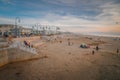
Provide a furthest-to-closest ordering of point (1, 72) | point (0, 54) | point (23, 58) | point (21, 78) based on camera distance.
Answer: point (23, 58), point (0, 54), point (1, 72), point (21, 78)

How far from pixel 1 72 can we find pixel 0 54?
2.74m

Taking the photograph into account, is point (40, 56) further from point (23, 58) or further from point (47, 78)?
point (47, 78)

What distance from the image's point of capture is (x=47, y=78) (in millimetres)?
12195

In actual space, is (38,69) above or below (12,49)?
below

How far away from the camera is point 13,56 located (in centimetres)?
1628

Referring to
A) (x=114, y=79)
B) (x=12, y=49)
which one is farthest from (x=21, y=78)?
(x=114, y=79)

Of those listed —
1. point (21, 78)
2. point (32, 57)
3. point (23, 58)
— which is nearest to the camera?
point (21, 78)

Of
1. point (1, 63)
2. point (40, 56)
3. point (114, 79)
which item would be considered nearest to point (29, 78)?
point (1, 63)

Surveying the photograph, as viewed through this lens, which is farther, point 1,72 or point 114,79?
point 1,72

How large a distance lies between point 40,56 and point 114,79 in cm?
1409

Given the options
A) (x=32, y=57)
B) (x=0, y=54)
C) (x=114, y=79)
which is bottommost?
(x=114, y=79)

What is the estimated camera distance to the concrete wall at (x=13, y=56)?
14.8m

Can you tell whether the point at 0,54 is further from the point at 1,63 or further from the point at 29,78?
Result: the point at 29,78

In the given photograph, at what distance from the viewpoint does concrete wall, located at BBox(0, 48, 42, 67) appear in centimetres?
1484
